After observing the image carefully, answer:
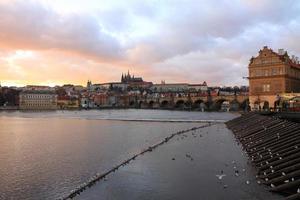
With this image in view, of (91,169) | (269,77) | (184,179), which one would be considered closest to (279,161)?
(184,179)

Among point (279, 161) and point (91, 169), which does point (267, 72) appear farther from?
point (279, 161)

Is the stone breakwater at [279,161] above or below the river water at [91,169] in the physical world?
above

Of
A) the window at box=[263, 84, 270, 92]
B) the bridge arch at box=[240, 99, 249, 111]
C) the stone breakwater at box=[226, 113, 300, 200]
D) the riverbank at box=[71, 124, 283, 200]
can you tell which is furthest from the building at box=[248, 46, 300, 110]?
the riverbank at box=[71, 124, 283, 200]

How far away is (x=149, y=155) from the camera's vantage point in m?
38.1

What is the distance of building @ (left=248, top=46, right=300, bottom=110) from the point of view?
116 m

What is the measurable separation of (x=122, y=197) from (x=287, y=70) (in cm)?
10252

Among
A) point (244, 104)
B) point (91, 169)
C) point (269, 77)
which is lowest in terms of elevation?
point (91, 169)

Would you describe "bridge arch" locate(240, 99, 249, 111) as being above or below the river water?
above

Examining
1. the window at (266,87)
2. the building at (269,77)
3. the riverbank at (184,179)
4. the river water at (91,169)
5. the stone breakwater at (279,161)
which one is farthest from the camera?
the window at (266,87)

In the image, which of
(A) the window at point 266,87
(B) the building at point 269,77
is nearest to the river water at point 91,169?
(B) the building at point 269,77

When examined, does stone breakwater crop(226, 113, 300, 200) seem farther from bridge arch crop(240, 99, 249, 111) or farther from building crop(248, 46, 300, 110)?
bridge arch crop(240, 99, 249, 111)

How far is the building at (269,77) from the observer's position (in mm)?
116438

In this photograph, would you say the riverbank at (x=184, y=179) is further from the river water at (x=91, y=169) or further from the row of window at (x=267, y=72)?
the row of window at (x=267, y=72)

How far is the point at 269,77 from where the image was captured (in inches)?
4697
